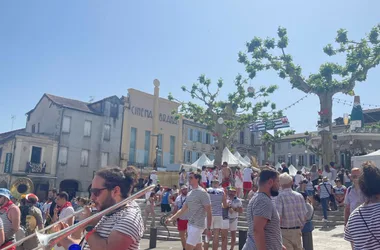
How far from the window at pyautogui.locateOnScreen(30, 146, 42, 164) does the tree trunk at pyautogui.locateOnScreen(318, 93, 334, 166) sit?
24947mm

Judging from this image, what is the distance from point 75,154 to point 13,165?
19.7ft

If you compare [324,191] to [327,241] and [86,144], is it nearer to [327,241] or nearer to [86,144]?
[327,241]

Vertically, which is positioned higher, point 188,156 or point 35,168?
point 188,156

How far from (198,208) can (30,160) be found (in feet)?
95.5

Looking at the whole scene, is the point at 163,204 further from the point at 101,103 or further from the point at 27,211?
the point at 101,103

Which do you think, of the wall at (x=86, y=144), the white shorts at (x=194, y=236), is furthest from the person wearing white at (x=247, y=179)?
the wall at (x=86, y=144)

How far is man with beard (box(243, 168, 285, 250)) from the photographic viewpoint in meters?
3.74

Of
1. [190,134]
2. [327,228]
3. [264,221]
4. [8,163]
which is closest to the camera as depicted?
[264,221]

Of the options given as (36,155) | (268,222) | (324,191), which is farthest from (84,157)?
(268,222)

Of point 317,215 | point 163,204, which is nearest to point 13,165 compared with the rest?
point 163,204

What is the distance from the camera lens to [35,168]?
32344 millimetres

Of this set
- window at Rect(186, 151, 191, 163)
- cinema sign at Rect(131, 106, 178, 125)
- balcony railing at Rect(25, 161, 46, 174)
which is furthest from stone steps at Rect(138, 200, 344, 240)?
window at Rect(186, 151, 191, 163)

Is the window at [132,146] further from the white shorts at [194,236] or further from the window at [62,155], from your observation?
the white shorts at [194,236]

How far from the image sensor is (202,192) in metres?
7.22
